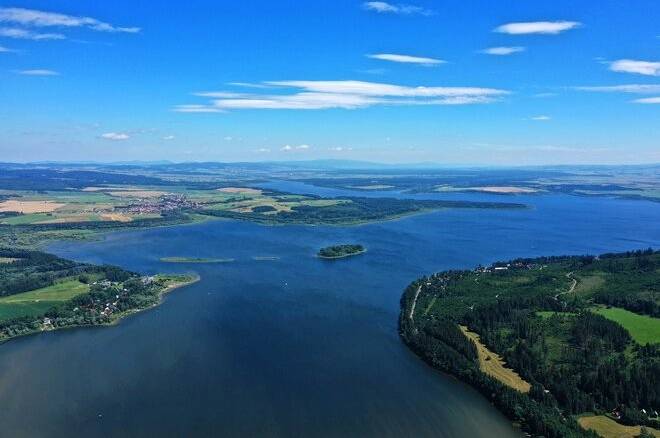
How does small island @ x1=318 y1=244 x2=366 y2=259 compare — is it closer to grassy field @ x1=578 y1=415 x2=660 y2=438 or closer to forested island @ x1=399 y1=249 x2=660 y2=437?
forested island @ x1=399 y1=249 x2=660 y2=437

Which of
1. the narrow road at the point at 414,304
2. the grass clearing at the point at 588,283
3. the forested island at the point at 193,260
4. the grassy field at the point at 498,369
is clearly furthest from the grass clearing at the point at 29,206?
the grassy field at the point at 498,369

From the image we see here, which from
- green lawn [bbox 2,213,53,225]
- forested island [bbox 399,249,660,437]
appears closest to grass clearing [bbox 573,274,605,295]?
forested island [bbox 399,249,660,437]

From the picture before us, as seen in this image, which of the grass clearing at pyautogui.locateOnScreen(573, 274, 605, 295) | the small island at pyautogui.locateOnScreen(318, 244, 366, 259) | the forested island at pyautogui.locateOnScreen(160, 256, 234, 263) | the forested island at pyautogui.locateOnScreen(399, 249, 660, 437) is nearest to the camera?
the forested island at pyautogui.locateOnScreen(399, 249, 660, 437)

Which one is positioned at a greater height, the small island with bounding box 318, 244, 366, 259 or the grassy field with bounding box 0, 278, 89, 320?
the small island with bounding box 318, 244, 366, 259

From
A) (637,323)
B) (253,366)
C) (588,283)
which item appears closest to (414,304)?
(637,323)

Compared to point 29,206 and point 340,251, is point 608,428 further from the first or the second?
point 29,206

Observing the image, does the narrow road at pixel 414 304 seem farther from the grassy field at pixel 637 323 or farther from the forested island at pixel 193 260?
the forested island at pixel 193 260

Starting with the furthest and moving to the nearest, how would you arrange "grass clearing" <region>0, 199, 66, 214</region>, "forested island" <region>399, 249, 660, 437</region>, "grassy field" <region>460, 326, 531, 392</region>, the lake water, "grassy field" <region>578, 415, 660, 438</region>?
"grass clearing" <region>0, 199, 66, 214</region> < "grassy field" <region>460, 326, 531, 392</region> < "forested island" <region>399, 249, 660, 437</region> < the lake water < "grassy field" <region>578, 415, 660, 438</region>
